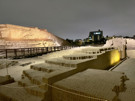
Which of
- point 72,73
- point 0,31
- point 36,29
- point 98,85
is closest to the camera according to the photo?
point 98,85

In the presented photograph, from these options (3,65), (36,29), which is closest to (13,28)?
(36,29)

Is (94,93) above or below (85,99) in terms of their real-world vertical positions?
above

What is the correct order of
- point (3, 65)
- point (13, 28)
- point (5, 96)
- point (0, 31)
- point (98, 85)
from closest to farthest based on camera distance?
point (98, 85) < point (5, 96) < point (3, 65) < point (0, 31) < point (13, 28)

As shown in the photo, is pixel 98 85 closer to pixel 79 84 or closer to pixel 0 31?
pixel 79 84

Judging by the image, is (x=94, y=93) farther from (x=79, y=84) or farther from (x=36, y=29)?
(x=36, y=29)

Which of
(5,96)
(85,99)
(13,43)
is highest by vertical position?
(13,43)

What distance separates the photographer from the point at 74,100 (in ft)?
9.30

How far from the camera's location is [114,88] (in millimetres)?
3006

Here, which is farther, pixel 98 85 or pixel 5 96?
pixel 5 96

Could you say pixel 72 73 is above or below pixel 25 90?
above

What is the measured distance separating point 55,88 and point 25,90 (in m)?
1.35

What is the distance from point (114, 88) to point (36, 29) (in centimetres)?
2783

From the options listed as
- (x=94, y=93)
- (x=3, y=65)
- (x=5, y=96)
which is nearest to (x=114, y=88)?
(x=94, y=93)

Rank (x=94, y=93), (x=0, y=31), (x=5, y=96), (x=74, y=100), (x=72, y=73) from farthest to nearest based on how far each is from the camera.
→ (x=0, y=31) → (x=72, y=73) → (x=5, y=96) → (x=74, y=100) → (x=94, y=93)
